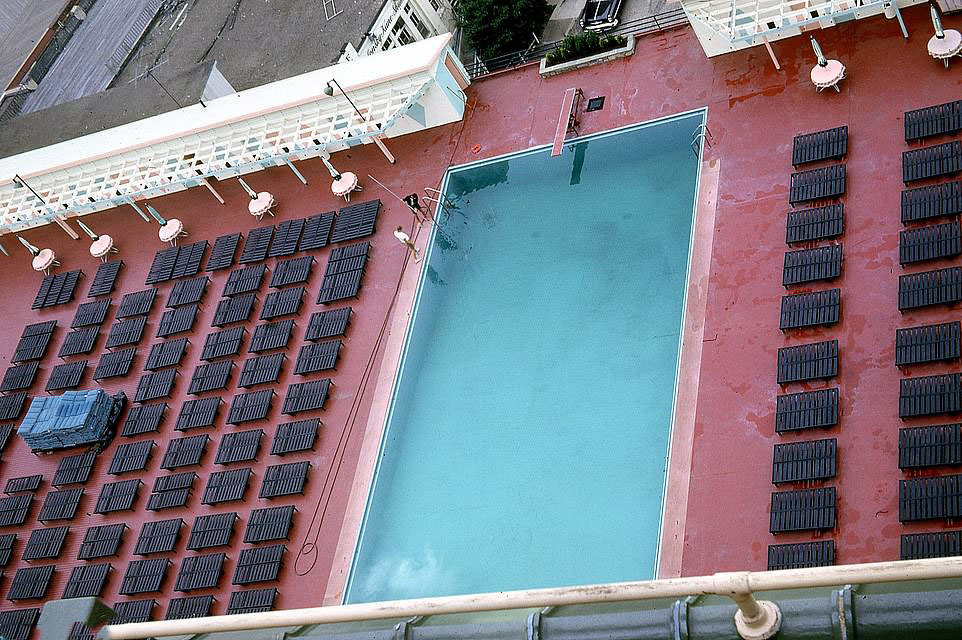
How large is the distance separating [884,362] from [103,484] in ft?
71.5

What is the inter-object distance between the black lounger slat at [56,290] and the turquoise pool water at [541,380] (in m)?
13.9

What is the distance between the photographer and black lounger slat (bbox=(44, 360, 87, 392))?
34.8m

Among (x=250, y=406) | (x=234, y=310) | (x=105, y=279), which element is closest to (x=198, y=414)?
(x=250, y=406)

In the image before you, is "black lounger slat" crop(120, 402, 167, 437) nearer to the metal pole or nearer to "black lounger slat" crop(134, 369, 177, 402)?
"black lounger slat" crop(134, 369, 177, 402)

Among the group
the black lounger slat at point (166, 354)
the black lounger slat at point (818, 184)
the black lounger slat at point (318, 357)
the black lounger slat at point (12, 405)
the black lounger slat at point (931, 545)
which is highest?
the black lounger slat at point (818, 184)

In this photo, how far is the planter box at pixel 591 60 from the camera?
3316 cm

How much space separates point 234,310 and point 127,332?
409 cm

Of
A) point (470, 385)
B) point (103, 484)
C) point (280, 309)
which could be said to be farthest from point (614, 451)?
point (103, 484)

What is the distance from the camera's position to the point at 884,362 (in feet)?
77.1

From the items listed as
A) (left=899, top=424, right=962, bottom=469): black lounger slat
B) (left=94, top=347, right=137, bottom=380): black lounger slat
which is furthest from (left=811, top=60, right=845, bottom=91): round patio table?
(left=94, top=347, right=137, bottom=380): black lounger slat

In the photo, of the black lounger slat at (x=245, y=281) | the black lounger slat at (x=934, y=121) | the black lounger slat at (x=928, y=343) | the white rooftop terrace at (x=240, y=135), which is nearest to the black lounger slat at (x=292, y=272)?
the black lounger slat at (x=245, y=281)

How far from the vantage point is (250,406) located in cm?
3092

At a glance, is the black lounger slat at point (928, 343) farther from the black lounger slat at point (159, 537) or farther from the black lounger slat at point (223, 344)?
the black lounger slat at point (159, 537)

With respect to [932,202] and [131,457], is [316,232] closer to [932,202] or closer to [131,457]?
[131,457]
